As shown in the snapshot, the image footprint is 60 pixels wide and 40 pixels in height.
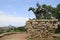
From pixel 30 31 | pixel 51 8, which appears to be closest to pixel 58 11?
pixel 51 8

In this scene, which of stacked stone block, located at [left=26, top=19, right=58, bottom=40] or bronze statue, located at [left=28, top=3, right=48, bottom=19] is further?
bronze statue, located at [left=28, top=3, right=48, bottom=19]

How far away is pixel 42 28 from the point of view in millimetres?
9312

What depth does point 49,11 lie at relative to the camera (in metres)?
29.8

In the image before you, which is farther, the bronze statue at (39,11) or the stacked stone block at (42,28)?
the bronze statue at (39,11)

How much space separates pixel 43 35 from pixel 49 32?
0.36 metres

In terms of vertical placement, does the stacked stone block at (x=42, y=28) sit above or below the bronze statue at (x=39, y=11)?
below

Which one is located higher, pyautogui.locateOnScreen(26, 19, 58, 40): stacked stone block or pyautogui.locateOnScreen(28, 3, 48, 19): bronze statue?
pyautogui.locateOnScreen(28, 3, 48, 19): bronze statue

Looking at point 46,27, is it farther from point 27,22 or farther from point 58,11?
point 58,11

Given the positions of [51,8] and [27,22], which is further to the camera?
[51,8]

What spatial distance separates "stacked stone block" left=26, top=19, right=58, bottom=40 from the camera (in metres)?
9.22

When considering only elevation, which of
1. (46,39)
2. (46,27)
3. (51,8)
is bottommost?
(46,39)

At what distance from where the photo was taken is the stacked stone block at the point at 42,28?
30.2 feet

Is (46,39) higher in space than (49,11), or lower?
lower

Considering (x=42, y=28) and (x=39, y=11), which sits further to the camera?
(x=39, y=11)
